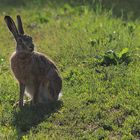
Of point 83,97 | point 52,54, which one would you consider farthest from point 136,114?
point 52,54

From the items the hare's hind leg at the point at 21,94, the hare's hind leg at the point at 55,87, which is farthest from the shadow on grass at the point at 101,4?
the hare's hind leg at the point at 21,94

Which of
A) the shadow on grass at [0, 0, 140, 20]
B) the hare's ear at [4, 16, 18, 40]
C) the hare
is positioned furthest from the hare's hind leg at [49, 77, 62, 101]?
the shadow on grass at [0, 0, 140, 20]

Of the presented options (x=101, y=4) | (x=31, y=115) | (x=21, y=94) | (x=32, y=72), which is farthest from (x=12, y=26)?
(x=101, y=4)

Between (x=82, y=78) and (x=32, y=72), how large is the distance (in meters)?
1.15

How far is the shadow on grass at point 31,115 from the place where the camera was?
6.34 metres

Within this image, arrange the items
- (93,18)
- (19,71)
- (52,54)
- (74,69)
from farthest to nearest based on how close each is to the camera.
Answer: (93,18)
(52,54)
(74,69)
(19,71)

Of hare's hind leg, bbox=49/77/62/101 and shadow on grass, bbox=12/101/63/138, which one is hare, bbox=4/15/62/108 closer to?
hare's hind leg, bbox=49/77/62/101

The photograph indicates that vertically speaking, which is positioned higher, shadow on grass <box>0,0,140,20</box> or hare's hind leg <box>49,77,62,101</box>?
hare's hind leg <box>49,77,62,101</box>

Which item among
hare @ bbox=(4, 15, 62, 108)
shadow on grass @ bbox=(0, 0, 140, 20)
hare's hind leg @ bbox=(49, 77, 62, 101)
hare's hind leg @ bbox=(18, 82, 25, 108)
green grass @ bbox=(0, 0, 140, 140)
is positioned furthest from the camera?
shadow on grass @ bbox=(0, 0, 140, 20)

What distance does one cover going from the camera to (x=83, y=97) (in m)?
7.11

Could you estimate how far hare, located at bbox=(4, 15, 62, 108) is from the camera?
6727 millimetres

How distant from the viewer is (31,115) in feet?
21.6

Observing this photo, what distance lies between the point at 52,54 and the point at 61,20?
2.18m

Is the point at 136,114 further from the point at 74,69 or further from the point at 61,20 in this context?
the point at 61,20
